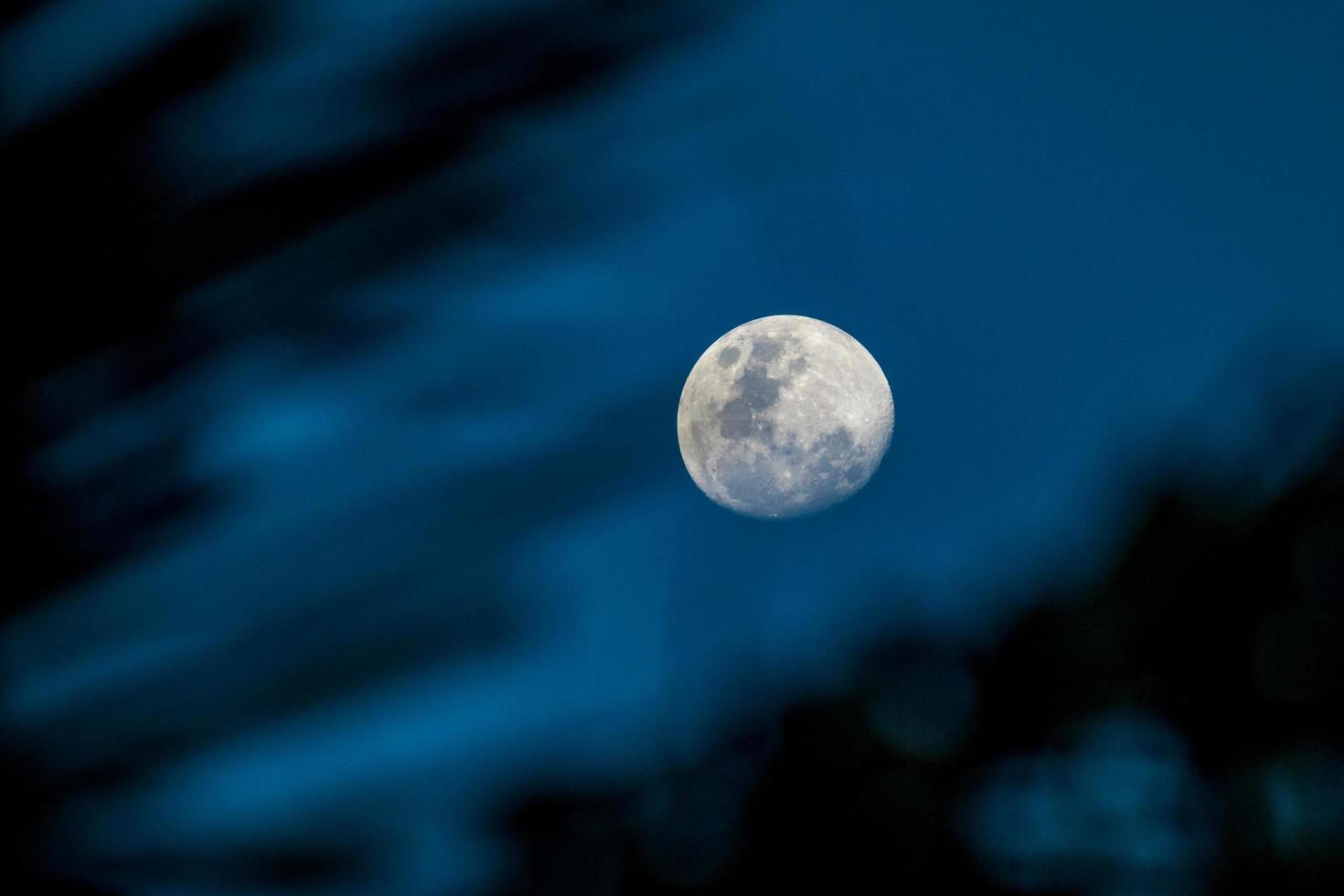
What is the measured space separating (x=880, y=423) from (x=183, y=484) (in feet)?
37.6

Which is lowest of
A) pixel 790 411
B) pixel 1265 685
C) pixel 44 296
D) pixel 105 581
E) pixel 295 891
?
pixel 295 891

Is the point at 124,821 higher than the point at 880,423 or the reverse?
the reverse

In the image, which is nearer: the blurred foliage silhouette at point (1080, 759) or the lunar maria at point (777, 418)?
the blurred foliage silhouette at point (1080, 759)

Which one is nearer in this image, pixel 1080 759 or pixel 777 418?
pixel 1080 759

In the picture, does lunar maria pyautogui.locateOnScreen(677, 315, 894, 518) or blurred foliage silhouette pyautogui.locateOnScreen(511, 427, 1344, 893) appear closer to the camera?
blurred foliage silhouette pyautogui.locateOnScreen(511, 427, 1344, 893)

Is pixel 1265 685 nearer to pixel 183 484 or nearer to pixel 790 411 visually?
pixel 183 484

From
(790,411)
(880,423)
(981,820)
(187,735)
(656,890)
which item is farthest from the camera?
(880,423)

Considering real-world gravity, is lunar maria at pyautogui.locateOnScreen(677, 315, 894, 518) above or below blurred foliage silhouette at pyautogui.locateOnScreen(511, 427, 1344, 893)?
above

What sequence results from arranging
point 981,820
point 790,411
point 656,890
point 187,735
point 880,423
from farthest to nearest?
point 880,423
point 790,411
point 656,890
point 981,820
point 187,735

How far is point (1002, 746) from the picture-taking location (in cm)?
221

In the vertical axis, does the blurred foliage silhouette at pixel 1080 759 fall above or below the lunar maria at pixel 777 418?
below

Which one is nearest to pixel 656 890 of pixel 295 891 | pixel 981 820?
pixel 981 820

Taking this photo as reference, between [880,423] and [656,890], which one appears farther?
[880,423]

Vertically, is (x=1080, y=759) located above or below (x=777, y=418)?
below
